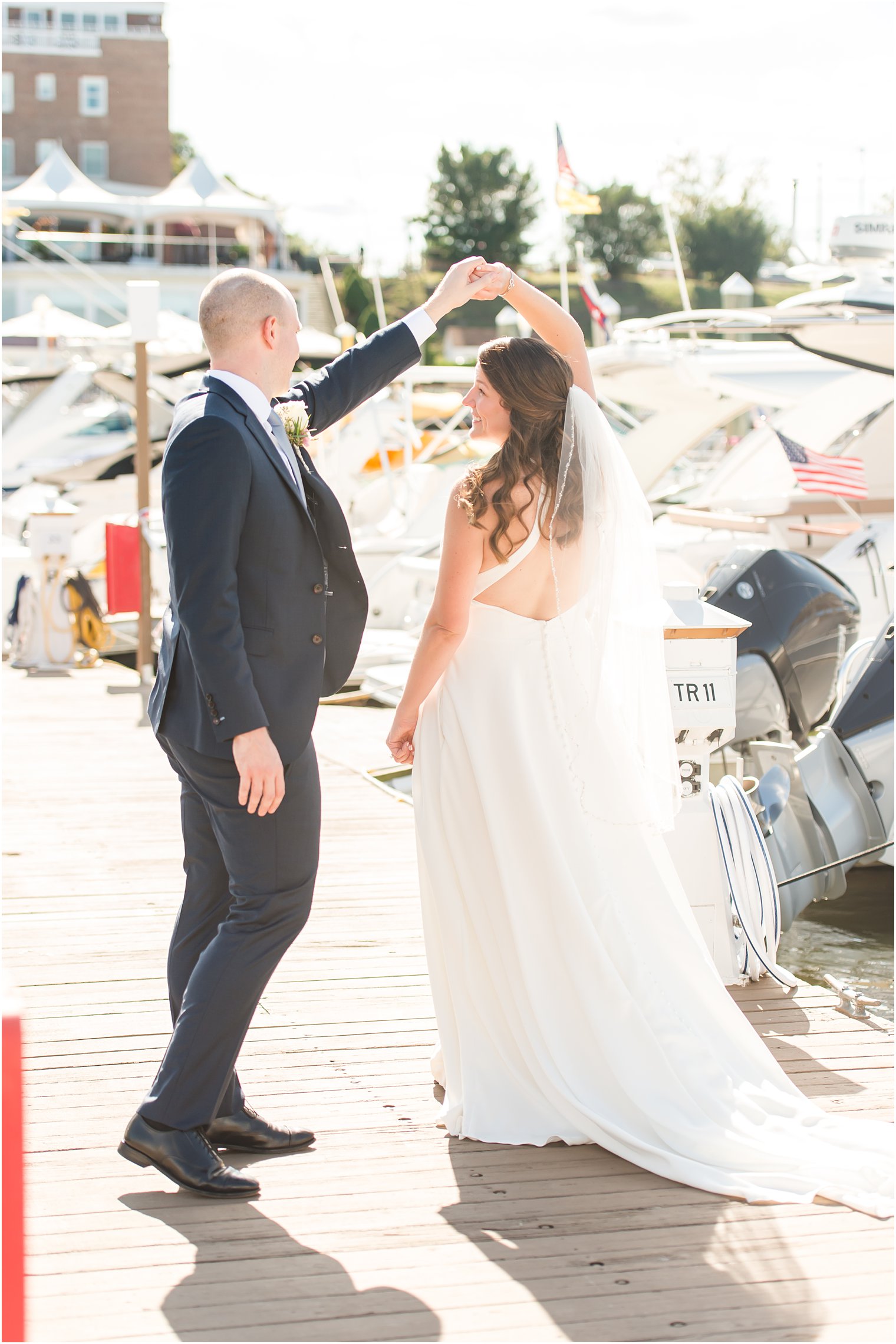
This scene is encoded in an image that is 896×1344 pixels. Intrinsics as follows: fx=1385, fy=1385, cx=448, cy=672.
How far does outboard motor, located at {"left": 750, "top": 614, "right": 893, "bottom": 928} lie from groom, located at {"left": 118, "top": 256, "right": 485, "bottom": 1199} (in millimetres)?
3214

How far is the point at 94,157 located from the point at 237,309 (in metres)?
57.5

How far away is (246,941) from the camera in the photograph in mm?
2816

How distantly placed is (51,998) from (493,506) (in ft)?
6.92

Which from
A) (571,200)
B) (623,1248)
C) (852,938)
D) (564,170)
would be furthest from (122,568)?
(623,1248)

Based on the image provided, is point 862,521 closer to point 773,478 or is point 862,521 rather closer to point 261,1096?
point 773,478

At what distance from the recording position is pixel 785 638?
689cm

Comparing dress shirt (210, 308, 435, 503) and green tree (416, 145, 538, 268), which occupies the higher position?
green tree (416, 145, 538, 268)

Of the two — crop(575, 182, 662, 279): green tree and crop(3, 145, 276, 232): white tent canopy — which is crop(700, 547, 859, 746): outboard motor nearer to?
crop(3, 145, 276, 232): white tent canopy

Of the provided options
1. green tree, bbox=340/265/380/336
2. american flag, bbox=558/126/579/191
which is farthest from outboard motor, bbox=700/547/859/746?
green tree, bbox=340/265/380/336

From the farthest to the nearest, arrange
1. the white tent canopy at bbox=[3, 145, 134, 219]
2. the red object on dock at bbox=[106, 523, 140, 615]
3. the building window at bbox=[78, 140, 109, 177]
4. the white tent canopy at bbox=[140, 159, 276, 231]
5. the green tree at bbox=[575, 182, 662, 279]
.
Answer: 1. the green tree at bbox=[575, 182, 662, 279]
2. the building window at bbox=[78, 140, 109, 177]
3. the white tent canopy at bbox=[140, 159, 276, 231]
4. the white tent canopy at bbox=[3, 145, 134, 219]
5. the red object on dock at bbox=[106, 523, 140, 615]

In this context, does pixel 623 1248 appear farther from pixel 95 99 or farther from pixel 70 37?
pixel 70 37

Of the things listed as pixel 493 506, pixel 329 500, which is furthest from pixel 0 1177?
pixel 493 506

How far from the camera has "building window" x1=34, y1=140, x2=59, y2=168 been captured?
176 ft

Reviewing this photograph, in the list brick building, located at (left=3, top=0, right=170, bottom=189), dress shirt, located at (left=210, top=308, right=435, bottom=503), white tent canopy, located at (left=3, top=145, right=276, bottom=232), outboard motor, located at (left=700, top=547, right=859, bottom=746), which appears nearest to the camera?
dress shirt, located at (left=210, top=308, right=435, bottom=503)
